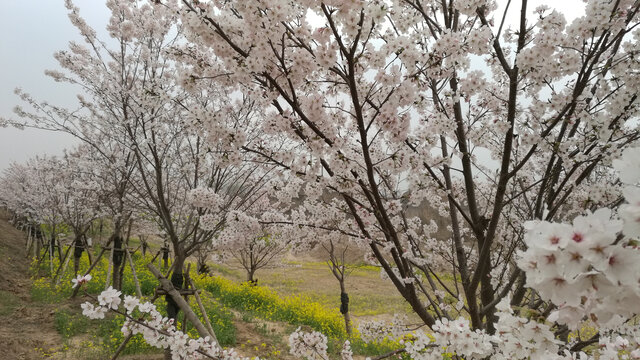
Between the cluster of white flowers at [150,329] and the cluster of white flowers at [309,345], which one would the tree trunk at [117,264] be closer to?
the cluster of white flowers at [150,329]

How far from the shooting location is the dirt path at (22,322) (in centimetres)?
658

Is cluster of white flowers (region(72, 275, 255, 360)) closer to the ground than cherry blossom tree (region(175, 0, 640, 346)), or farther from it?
closer to the ground

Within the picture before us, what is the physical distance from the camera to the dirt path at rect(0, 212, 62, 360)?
6582 millimetres

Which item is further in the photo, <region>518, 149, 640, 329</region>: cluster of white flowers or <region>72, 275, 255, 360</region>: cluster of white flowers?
<region>72, 275, 255, 360</region>: cluster of white flowers

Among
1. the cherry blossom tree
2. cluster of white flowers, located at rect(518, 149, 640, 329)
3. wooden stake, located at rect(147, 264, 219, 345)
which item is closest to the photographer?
cluster of white flowers, located at rect(518, 149, 640, 329)

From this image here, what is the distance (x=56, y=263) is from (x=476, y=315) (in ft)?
55.8

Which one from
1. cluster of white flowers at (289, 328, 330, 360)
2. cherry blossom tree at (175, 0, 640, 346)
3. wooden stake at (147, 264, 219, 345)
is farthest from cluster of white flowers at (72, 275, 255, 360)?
cherry blossom tree at (175, 0, 640, 346)

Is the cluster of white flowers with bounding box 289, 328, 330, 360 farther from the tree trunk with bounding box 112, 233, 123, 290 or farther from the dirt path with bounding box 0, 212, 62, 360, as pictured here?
the tree trunk with bounding box 112, 233, 123, 290

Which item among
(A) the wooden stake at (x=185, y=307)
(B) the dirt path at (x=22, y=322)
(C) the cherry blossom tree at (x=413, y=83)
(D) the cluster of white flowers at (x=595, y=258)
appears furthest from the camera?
(B) the dirt path at (x=22, y=322)

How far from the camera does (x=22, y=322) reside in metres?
8.17

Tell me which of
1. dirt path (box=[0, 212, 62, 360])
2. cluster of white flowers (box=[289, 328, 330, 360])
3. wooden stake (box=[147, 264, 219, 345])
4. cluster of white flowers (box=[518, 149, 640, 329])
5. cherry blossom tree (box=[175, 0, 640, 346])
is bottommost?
dirt path (box=[0, 212, 62, 360])

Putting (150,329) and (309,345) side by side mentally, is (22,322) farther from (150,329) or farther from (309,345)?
(309,345)

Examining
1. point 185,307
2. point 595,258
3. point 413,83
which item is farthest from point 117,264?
point 595,258

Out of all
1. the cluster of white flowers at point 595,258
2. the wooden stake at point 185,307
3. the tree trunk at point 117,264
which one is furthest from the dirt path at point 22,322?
the cluster of white flowers at point 595,258
